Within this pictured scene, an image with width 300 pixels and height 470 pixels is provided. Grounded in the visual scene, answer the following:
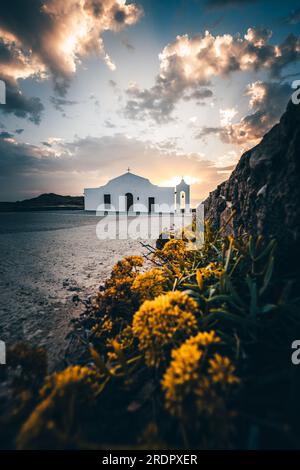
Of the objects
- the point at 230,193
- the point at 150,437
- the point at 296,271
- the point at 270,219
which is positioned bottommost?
the point at 150,437

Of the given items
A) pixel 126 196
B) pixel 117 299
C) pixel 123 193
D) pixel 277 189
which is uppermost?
pixel 123 193

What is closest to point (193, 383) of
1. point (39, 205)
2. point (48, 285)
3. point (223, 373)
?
point (223, 373)

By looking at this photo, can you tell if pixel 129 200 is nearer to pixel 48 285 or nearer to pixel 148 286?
pixel 48 285

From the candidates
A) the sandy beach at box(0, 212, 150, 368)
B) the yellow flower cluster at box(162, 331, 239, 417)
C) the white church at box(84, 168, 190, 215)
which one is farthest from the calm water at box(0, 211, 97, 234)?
the white church at box(84, 168, 190, 215)

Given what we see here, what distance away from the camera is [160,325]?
98cm

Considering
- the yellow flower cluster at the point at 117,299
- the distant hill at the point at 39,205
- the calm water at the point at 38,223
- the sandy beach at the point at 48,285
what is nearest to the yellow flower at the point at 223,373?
the yellow flower cluster at the point at 117,299

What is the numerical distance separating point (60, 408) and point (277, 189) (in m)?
1.87

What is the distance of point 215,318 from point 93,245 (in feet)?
13.6

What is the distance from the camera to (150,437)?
0.75 metres

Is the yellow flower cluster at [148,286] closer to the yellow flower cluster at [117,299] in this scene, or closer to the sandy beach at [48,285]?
the yellow flower cluster at [117,299]

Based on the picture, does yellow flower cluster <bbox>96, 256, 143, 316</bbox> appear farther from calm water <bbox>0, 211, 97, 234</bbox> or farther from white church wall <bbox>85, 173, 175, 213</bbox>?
white church wall <bbox>85, 173, 175, 213</bbox>

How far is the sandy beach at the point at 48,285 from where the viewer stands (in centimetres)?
163
